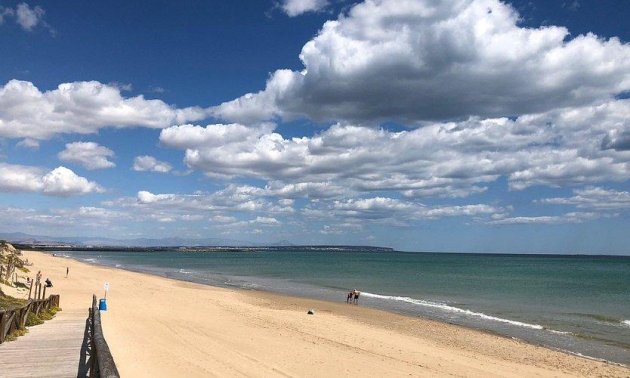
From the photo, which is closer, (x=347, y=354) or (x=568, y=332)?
(x=347, y=354)

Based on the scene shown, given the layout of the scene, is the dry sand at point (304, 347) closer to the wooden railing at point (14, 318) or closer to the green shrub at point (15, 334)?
the green shrub at point (15, 334)

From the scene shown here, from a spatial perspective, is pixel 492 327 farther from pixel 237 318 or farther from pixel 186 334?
pixel 186 334

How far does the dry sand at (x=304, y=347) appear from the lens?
48.8ft

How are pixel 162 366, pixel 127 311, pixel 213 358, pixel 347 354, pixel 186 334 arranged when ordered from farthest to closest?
pixel 127 311
pixel 186 334
pixel 347 354
pixel 213 358
pixel 162 366

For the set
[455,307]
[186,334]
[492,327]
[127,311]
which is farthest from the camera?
[455,307]

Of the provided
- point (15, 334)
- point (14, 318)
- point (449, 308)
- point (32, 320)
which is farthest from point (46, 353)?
point (449, 308)

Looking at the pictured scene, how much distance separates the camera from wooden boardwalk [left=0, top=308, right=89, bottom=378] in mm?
9867

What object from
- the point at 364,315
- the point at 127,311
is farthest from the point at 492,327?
the point at 127,311

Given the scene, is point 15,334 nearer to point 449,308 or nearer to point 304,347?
point 304,347

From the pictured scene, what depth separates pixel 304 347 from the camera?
1847cm

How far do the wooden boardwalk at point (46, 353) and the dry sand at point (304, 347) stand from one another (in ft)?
4.65

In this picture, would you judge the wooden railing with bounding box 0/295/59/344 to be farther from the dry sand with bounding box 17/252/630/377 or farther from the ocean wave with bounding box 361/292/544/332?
the ocean wave with bounding box 361/292/544/332

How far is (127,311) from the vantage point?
2559 cm

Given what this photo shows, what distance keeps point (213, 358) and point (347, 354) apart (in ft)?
16.3
